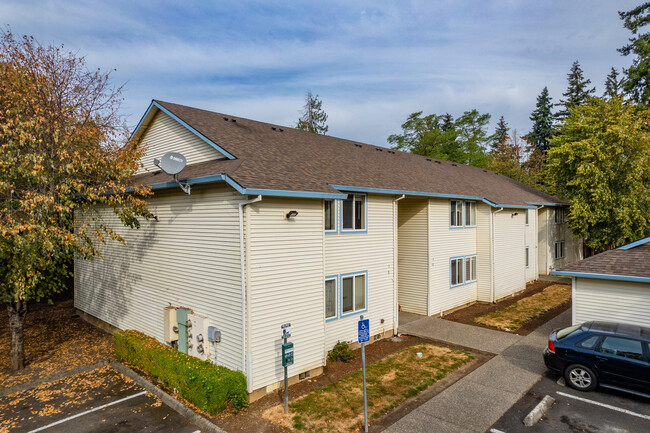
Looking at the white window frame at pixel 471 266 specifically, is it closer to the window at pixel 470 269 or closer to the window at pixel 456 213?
the window at pixel 470 269

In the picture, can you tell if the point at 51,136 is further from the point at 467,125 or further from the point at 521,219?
the point at 467,125

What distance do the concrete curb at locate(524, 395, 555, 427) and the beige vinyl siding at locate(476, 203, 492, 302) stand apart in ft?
32.8

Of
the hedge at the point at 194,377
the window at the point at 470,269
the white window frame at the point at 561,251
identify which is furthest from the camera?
the white window frame at the point at 561,251

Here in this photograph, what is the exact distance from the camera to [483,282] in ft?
60.1

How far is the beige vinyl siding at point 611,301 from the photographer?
34.9ft

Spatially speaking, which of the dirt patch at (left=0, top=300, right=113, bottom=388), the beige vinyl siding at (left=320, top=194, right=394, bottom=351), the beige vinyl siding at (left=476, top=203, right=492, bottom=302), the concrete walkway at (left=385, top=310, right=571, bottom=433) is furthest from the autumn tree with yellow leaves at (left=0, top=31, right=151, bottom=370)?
the beige vinyl siding at (left=476, top=203, right=492, bottom=302)

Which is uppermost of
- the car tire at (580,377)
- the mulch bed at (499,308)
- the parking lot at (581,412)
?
the car tire at (580,377)

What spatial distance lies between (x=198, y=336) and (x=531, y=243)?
70.0ft

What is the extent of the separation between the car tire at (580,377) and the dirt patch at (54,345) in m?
13.5

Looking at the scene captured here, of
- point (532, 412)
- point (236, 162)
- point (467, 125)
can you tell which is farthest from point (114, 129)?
point (467, 125)

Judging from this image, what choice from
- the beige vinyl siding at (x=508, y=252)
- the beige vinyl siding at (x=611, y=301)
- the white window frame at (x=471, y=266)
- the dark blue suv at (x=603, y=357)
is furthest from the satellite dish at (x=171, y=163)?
the beige vinyl siding at (x=508, y=252)

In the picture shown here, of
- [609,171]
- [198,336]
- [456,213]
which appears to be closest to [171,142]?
[198,336]

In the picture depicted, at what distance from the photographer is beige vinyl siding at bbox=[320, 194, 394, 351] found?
1120 cm

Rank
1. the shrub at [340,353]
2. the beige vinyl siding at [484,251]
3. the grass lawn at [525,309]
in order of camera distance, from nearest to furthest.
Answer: the shrub at [340,353], the grass lawn at [525,309], the beige vinyl siding at [484,251]
